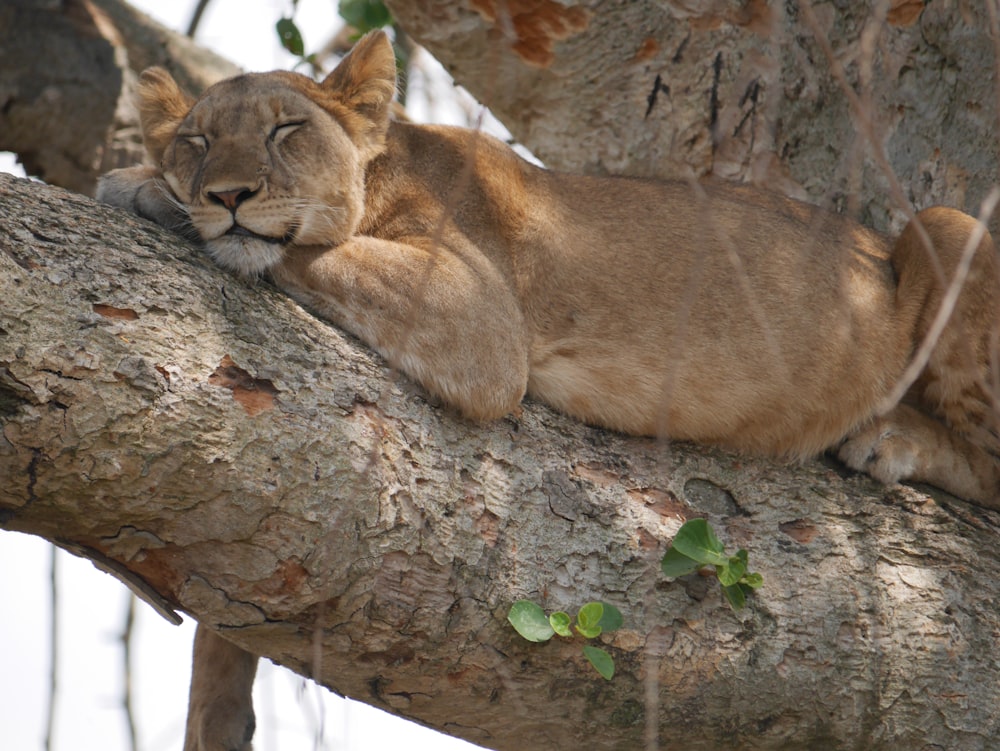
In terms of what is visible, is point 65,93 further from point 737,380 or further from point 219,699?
point 737,380

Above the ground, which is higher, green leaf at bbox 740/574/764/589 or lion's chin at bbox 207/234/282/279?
lion's chin at bbox 207/234/282/279

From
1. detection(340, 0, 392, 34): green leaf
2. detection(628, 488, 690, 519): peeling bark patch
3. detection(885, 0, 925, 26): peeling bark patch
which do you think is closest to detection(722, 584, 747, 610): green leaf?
detection(628, 488, 690, 519): peeling bark patch

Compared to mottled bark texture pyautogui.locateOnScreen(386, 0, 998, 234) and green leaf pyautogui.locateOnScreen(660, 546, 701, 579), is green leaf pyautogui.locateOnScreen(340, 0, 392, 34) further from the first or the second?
green leaf pyautogui.locateOnScreen(660, 546, 701, 579)

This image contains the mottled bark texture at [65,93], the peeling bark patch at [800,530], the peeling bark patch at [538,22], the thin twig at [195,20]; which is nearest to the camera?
the peeling bark patch at [800,530]

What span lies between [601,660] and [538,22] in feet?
11.0

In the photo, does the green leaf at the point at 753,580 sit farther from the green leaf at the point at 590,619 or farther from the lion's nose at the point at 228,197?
the lion's nose at the point at 228,197

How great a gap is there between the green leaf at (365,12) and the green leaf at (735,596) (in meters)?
3.83

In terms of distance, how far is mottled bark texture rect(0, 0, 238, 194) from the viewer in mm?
6117

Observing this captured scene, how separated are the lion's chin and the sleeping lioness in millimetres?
61

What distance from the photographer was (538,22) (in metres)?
5.45

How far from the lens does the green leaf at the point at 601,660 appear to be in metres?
3.32

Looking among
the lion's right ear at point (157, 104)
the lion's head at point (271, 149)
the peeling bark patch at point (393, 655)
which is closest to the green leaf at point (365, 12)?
the lion's head at point (271, 149)

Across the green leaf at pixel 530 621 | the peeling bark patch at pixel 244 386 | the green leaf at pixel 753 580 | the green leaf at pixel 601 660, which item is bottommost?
A: the green leaf at pixel 601 660

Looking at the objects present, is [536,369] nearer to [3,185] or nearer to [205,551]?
[205,551]
